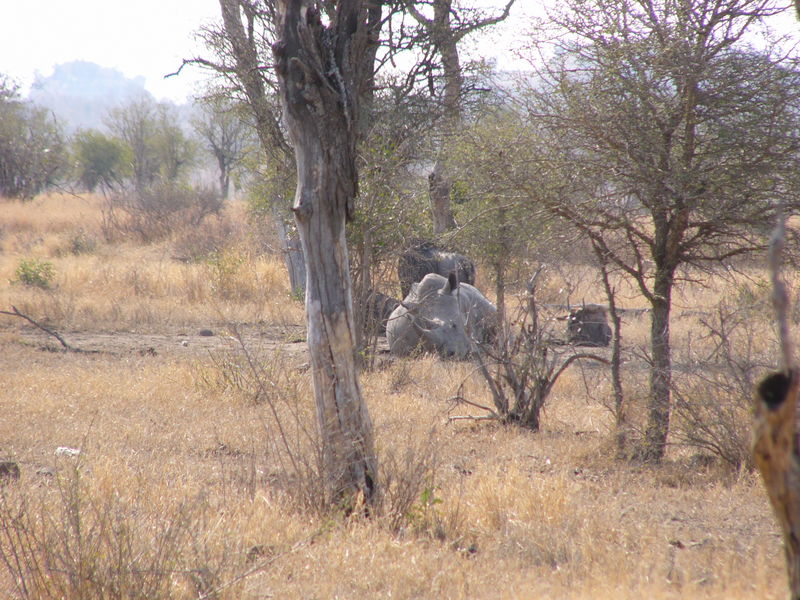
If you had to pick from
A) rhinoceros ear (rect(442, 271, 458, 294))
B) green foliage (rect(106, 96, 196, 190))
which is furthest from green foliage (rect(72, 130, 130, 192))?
rhinoceros ear (rect(442, 271, 458, 294))

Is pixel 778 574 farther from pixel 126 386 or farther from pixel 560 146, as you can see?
pixel 126 386

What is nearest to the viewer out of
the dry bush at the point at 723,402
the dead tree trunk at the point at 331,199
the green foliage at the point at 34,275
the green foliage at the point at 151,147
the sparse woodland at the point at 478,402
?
the sparse woodland at the point at 478,402

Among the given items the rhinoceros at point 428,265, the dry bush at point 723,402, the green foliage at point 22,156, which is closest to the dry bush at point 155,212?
the green foliage at point 22,156

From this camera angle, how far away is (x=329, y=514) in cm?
399

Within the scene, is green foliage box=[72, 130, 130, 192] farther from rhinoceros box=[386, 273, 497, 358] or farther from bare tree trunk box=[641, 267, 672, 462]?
bare tree trunk box=[641, 267, 672, 462]

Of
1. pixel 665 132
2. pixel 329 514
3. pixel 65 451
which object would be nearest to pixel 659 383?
pixel 665 132

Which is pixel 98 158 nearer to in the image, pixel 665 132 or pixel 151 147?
pixel 151 147

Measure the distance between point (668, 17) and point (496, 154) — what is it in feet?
5.15

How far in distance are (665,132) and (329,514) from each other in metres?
3.41

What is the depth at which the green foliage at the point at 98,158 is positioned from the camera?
134ft

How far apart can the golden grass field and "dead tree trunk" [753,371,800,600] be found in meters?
0.72

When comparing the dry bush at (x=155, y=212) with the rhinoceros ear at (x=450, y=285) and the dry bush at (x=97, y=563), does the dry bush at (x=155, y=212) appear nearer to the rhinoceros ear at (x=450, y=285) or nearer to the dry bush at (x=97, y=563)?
the rhinoceros ear at (x=450, y=285)

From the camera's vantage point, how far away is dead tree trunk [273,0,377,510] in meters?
3.95

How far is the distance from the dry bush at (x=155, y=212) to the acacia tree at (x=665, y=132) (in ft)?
65.3
